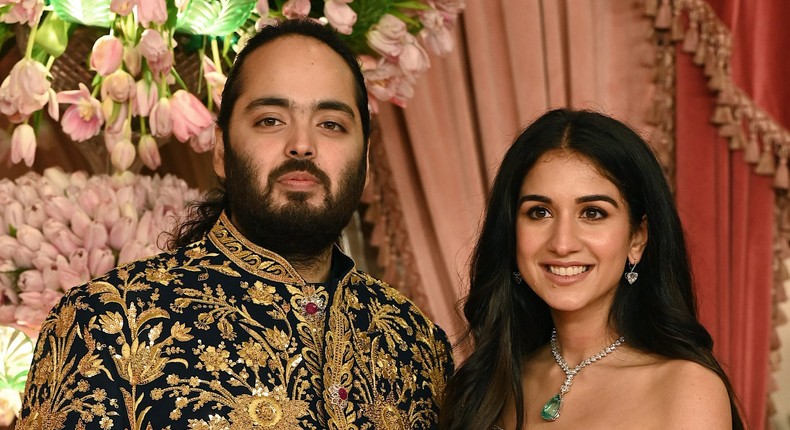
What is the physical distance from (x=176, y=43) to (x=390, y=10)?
46 centimetres

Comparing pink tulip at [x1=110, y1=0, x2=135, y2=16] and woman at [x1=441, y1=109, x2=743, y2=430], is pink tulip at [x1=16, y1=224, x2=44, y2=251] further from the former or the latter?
woman at [x1=441, y1=109, x2=743, y2=430]

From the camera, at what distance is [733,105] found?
3.28m

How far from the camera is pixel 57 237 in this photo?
2.29 metres

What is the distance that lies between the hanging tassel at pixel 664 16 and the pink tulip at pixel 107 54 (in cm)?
161

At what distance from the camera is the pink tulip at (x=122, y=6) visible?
7.34 ft

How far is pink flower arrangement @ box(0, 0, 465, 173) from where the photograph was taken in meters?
2.28

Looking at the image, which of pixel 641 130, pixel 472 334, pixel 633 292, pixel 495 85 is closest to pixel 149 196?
pixel 472 334

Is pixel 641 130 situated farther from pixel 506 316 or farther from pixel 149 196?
pixel 149 196

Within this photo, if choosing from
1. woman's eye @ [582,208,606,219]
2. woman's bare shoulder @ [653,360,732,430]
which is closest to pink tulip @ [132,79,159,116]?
woman's eye @ [582,208,606,219]

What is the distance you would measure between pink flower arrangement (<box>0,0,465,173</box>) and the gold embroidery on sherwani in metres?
0.26

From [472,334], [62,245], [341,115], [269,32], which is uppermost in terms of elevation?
[269,32]

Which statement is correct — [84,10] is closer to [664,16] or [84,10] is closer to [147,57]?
[147,57]

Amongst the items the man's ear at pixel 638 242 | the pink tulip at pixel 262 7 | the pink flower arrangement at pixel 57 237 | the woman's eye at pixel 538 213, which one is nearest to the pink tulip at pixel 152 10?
the pink tulip at pixel 262 7

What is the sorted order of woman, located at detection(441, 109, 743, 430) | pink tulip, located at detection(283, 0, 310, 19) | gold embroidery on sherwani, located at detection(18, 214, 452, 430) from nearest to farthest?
gold embroidery on sherwani, located at detection(18, 214, 452, 430) < woman, located at detection(441, 109, 743, 430) < pink tulip, located at detection(283, 0, 310, 19)
